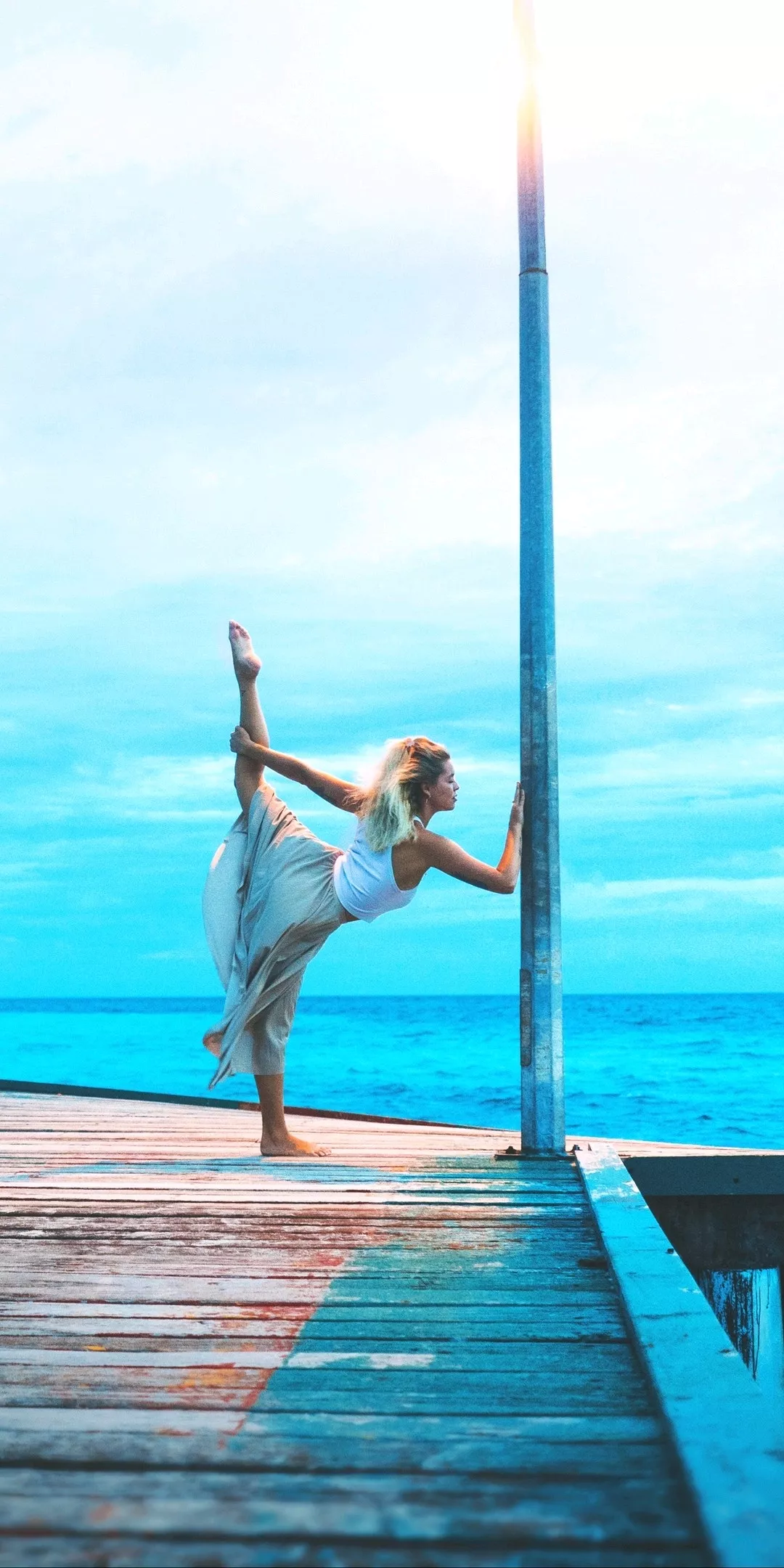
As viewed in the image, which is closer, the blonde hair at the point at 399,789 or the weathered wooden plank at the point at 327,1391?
the weathered wooden plank at the point at 327,1391

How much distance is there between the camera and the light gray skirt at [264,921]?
5789mm

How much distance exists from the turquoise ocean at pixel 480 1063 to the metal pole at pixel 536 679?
14.7 meters

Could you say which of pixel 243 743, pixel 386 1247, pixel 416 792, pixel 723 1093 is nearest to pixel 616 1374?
pixel 386 1247

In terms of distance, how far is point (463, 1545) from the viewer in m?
1.84

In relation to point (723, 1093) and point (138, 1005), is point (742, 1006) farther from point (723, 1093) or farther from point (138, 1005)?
point (138, 1005)

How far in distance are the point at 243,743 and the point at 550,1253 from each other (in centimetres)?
299

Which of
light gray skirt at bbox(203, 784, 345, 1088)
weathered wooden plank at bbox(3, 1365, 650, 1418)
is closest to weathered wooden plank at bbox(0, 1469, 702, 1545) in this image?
weathered wooden plank at bbox(3, 1365, 650, 1418)

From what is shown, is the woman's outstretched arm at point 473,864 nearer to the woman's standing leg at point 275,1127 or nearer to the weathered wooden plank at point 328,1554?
the woman's standing leg at point 275,1127

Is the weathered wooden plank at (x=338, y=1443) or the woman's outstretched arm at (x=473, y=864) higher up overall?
the woman's outstretched arm at (x=473, y=864)

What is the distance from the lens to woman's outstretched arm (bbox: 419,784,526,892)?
5516mm

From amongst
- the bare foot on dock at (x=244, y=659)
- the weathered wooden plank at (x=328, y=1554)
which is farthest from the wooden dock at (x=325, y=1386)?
the bare foot on dock at (x=244, y=659)

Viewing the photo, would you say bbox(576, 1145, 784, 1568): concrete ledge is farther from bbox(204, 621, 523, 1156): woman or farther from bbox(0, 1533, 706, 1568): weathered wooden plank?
bbox(204, 621, 523, 1156): woman

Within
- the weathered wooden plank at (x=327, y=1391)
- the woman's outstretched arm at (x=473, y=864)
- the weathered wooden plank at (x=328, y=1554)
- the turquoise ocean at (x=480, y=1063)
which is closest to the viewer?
the weathered wooden plank at (x=328, y=1554)

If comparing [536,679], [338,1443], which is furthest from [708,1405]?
[536,679]
